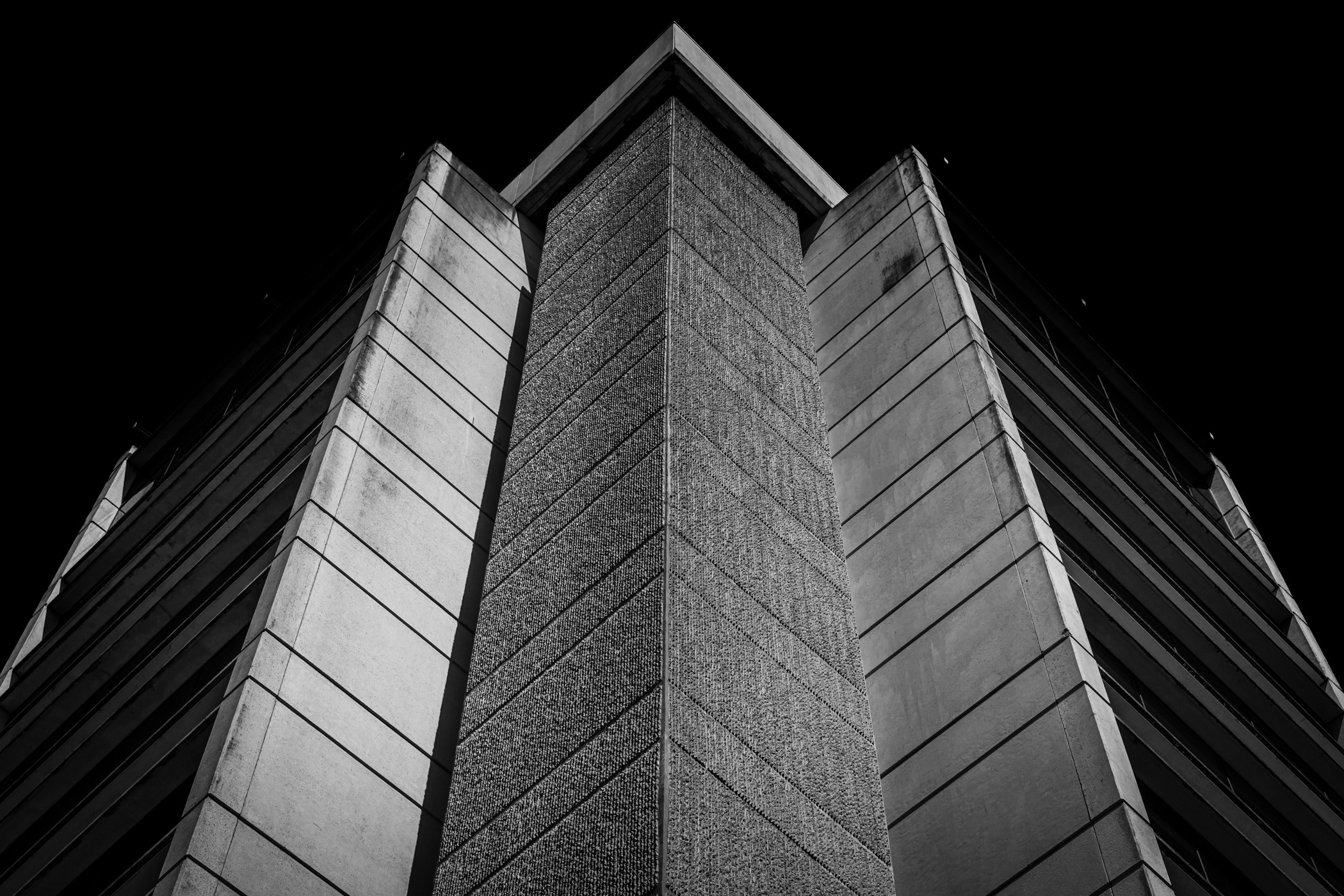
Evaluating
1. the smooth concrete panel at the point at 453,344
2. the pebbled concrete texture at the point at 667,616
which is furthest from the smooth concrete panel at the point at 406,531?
the smooth concrete panel at the point at 453,344

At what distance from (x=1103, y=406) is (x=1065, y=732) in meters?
18.3

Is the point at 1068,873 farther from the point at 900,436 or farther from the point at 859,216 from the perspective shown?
the point at 859,216

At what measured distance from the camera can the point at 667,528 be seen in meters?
16.3

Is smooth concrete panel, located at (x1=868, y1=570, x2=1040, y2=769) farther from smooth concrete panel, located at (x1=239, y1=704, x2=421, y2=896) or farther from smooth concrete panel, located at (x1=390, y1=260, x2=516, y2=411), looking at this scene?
smooth concrete panel, located at (x1=390, y1=260, x2=516, y2=411)

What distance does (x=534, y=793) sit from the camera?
1448 cm

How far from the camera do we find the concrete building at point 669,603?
1457 cm

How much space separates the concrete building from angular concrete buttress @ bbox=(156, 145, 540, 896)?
0.19 ft

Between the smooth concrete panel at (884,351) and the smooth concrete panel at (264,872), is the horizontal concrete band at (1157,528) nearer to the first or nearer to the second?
the smooth concrete panel at (884,351)

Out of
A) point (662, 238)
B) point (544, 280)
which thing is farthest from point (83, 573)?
point (662, 238)

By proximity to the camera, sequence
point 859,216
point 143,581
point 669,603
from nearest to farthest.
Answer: point 669,603 < point 143,581 < point 859,216

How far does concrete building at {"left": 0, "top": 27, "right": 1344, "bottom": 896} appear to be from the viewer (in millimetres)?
14570

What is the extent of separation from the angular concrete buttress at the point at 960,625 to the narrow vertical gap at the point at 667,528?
12.5ft

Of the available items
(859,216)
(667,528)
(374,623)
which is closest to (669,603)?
(667,528)

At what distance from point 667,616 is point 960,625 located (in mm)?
4685
